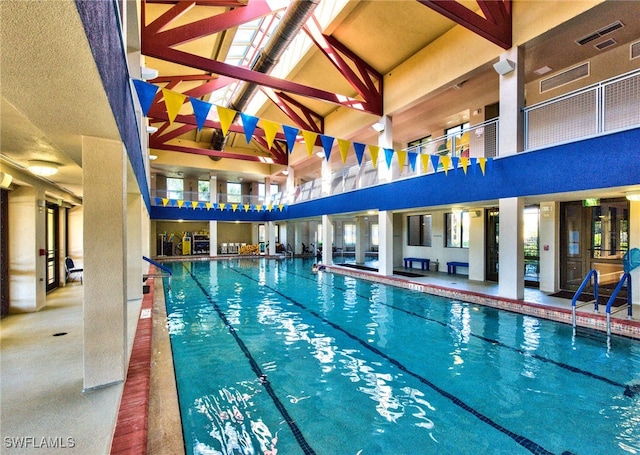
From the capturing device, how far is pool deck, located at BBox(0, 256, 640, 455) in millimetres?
2197

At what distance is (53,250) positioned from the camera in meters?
7.62

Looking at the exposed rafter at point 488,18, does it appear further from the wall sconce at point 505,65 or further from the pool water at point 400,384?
the pool water at point 400,384

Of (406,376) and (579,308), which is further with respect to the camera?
(579,308)

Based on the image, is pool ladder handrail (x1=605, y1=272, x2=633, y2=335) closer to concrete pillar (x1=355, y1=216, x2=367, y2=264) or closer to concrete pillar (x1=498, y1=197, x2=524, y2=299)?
concrete pillar (x1=498, y1=197, x2=524, y2=299)

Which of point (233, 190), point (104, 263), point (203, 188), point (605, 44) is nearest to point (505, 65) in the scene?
point (605, 44)

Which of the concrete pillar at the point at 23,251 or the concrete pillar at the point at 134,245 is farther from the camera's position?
the concrete pillar at the point at 134,245

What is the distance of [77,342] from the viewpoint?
402 centimetres

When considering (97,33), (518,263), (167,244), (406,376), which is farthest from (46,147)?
(167,244)

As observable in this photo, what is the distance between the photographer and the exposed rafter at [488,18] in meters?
5.90

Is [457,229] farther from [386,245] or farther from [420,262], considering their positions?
[386,245]

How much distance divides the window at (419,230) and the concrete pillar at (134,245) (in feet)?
34.6

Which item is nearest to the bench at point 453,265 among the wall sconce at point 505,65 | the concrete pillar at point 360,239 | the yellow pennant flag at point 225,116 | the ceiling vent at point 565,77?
the concrete pillar at point 360,239

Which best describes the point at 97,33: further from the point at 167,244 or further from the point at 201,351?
the point at 167,244

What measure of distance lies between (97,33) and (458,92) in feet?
32.5
